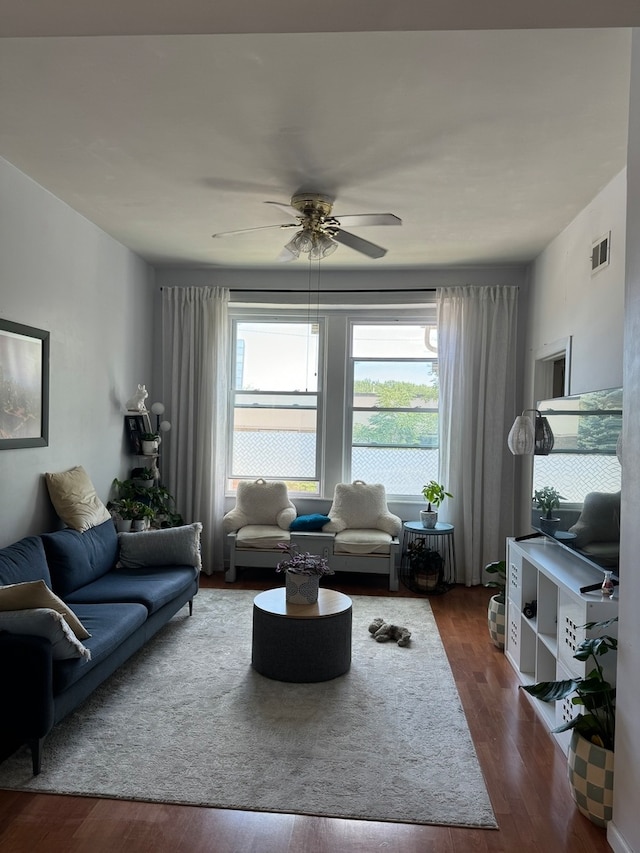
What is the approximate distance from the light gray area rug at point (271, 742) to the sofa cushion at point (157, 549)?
24.9 inches

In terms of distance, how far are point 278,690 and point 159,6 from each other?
304cm

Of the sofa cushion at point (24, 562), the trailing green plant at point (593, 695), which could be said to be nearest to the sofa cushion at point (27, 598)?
the sofa cushion at point (24, 562)

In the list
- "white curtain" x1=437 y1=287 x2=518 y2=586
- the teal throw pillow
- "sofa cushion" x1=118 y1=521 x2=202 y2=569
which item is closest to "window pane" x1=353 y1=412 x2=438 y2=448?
"white curtain" x1=437 y1=287 x2=518 y2=586

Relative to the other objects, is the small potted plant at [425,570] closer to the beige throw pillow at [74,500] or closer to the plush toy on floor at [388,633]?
the plush toy on floor at [388,633]

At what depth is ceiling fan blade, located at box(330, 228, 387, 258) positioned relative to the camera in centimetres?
381

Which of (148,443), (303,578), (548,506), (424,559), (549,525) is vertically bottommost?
(424,559)

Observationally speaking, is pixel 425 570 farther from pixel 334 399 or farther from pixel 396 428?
pixel 334 399

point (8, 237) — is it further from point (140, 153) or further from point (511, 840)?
point (511, 840)

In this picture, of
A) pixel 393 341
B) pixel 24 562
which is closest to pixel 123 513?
pixel 24 562

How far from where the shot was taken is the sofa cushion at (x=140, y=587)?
3609mm

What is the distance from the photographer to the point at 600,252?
3695 millimetres

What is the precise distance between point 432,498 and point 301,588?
222 cm

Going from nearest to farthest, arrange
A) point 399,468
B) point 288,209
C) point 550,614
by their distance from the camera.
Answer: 1. point 550,614
2. point 288,209
3. point 399,468

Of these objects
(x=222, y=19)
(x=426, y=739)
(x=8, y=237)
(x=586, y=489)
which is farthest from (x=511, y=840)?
(x=8, y=237)
